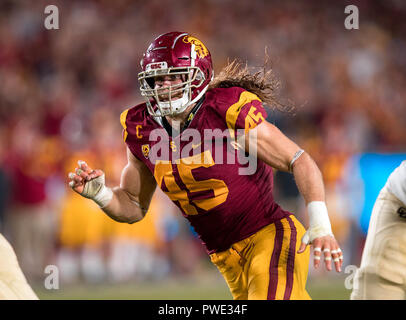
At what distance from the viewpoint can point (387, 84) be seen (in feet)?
33.0

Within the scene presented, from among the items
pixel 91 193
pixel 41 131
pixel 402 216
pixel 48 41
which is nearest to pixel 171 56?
pixel 91 193

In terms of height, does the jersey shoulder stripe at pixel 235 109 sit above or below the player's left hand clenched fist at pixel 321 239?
above

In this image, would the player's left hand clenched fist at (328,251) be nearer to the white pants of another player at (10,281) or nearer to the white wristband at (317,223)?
the white wristband at (317,223)

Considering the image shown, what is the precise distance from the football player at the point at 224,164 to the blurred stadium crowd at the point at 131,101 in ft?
11.7

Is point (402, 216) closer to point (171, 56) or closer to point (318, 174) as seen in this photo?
point (318, 174)

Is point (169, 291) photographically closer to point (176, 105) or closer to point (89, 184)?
point (89, 184)

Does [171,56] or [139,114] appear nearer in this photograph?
[171,56]

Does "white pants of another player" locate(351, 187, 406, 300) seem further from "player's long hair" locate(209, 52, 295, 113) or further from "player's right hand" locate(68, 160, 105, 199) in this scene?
"player's right hand" locate(68, 160, 105, 199)

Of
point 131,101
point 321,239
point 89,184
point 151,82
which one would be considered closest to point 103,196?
point 89,184

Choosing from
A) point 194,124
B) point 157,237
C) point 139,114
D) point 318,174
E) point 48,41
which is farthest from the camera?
point 48,41

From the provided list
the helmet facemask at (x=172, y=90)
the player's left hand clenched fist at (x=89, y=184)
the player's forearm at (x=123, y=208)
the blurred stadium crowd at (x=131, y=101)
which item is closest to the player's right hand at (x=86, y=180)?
the player's left hand clenched fist at (x=89, y=184)

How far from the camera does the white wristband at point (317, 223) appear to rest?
109 inches

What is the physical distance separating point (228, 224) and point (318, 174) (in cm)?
54

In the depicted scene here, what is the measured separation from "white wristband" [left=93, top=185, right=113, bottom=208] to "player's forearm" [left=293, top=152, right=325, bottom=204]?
107 cm
